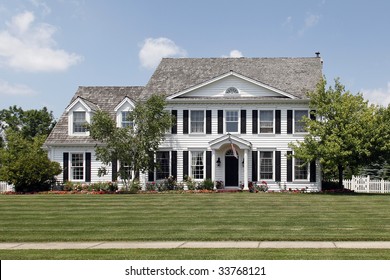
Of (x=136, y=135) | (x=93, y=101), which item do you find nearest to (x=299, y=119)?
(x=136, y=135)

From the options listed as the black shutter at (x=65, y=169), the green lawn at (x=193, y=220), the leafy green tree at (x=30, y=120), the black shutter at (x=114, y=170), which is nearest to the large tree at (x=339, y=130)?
the green lawn at (x=193, y=220)

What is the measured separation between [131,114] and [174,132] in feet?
11.6

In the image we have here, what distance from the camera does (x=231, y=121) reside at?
3516cm

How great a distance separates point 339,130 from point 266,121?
516 cm

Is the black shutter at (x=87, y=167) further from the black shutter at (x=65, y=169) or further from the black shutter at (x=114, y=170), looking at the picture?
the black shutter at (x=114, y=170)

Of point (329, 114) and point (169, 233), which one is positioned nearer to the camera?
point (169, 233)

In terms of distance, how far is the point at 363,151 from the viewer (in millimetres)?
30484

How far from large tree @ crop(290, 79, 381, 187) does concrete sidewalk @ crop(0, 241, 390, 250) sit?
60.0 ft

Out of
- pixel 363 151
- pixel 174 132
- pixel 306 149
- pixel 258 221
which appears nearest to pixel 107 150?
pixel 174 132

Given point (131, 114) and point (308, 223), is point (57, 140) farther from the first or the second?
point (308, 223)

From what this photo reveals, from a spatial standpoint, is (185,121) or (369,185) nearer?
(185,121)

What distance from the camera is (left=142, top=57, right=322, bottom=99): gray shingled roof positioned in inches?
1423

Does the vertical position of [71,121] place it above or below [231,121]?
above

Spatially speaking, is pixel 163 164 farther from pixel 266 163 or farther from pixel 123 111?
Result: pixel 266 163
